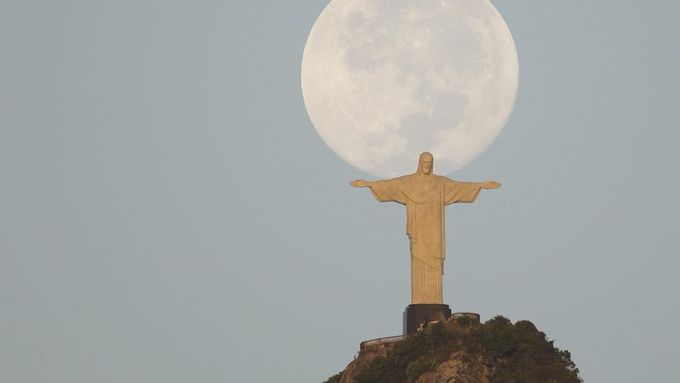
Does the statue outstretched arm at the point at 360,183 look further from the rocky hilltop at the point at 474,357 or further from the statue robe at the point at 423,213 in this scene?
the rocky hilltop at the point at 474,357

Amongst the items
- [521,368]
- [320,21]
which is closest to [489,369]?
[521,368]

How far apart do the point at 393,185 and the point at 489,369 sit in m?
9.10

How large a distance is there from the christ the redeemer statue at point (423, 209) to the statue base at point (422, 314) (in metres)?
1.03

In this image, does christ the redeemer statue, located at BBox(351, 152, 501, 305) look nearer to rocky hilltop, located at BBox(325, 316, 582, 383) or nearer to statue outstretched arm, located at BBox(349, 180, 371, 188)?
statue outstretched arm, located at BBox(349, 180, 371, 188)

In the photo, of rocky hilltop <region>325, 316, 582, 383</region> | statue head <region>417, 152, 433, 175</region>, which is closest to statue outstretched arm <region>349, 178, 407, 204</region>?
statue head <region>417, 152, 433, 175</region>

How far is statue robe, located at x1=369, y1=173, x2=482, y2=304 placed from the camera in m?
93.9

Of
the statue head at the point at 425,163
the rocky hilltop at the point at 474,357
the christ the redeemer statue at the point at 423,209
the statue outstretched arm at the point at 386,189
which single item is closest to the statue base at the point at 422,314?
the christ the redeemer statue at the point at 423,209

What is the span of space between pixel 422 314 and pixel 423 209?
399 cm

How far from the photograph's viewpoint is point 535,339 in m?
88.5

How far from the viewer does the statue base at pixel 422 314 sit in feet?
303

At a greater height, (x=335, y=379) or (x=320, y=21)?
(x=320, y=21)

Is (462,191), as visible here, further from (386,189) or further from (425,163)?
(386,189)

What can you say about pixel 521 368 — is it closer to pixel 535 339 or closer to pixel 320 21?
pixel 535 339

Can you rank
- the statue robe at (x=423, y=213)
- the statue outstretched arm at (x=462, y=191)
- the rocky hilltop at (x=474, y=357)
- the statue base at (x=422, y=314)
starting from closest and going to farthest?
the rocky hilltop at (x=474, y=357)
the statue base at (x=422, y=314)
the statue robe at (x=423, y=213)
the statue outstretched arm at (x=462, y=191)
